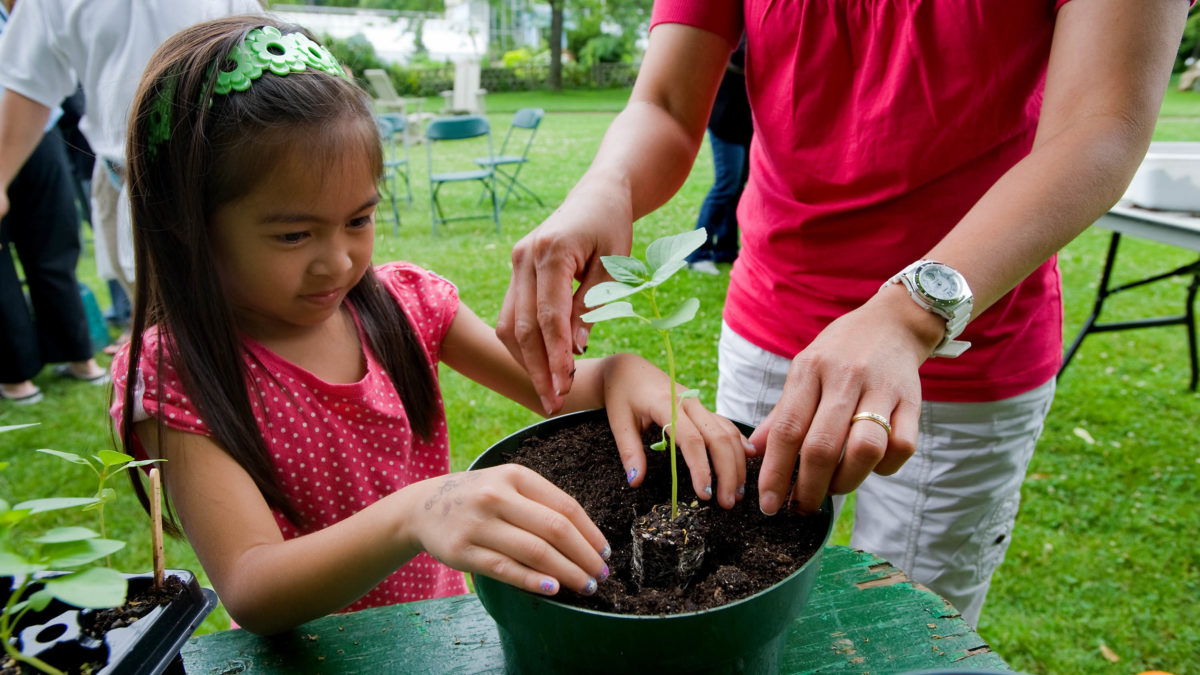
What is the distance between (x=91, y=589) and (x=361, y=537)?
40 cm

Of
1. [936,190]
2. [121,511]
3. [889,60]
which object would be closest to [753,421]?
[936,190]

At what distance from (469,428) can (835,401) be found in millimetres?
2989

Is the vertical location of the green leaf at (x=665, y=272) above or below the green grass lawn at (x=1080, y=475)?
above

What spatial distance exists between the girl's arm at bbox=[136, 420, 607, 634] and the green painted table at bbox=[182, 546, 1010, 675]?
0.16 ft

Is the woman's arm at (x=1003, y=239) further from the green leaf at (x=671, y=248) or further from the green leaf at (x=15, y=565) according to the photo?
the green leaf at (x=15, y=565)

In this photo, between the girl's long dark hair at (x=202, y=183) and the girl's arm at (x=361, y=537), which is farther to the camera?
the girl's long dark hair at (x=202, y=183)

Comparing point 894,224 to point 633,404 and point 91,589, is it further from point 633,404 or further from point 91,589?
point 91,589

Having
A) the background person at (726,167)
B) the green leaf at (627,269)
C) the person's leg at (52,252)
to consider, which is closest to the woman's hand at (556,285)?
the green leaf at (627,269)

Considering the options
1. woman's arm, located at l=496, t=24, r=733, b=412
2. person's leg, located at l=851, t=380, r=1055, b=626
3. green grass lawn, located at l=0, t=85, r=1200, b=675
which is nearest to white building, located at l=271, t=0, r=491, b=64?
green grass lawn, located at l=0, t=85, r=1200, b=675

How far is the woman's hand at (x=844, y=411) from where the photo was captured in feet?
2.60

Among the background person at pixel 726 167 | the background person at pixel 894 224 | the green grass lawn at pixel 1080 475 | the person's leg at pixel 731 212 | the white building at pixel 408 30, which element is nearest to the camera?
the background person at pixel 894 224

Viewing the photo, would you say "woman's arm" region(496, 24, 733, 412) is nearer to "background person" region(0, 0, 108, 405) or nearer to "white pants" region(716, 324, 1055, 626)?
"white pants" region(716, 324, 1055, 626)

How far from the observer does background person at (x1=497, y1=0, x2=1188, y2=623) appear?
876mm

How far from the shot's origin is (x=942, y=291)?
90 cm
